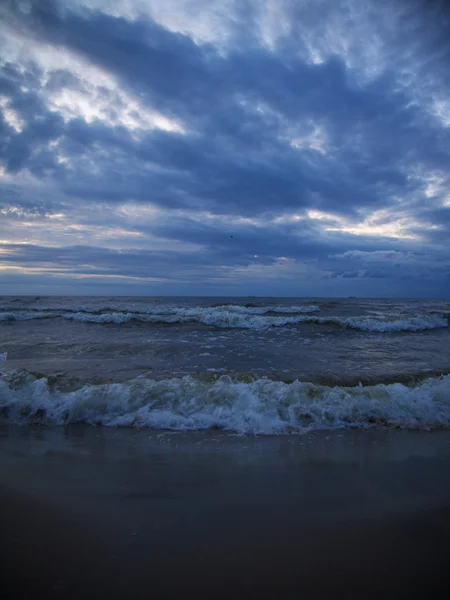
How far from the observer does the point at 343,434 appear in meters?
4.60

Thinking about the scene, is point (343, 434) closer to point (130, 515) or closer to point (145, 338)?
point (130, 515)

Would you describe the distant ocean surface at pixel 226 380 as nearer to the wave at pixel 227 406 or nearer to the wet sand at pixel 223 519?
the wave at pixel 227 406

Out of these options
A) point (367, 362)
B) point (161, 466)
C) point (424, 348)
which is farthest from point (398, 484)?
point (424, 348)

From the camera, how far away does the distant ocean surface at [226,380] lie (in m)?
5.02

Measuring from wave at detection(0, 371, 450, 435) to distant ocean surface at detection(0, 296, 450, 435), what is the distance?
2 cm

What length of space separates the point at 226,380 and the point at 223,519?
3574mm

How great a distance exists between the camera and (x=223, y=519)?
258 cm

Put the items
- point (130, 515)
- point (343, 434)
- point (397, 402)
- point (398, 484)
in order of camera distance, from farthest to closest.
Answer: point (397, 402) < point (343, 434) < point (398, 484) < point (130, 515)

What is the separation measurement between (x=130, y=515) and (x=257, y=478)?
49.8 inches

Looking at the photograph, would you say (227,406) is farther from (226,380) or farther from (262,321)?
(262,321)

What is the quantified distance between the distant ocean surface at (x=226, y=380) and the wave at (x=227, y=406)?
2 centimetres

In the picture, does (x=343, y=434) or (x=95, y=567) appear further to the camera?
(x=343, y=434)

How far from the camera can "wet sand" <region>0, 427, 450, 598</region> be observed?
1998 millimetres

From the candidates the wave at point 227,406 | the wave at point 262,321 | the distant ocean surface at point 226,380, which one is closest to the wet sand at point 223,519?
the wave at point 227,406
